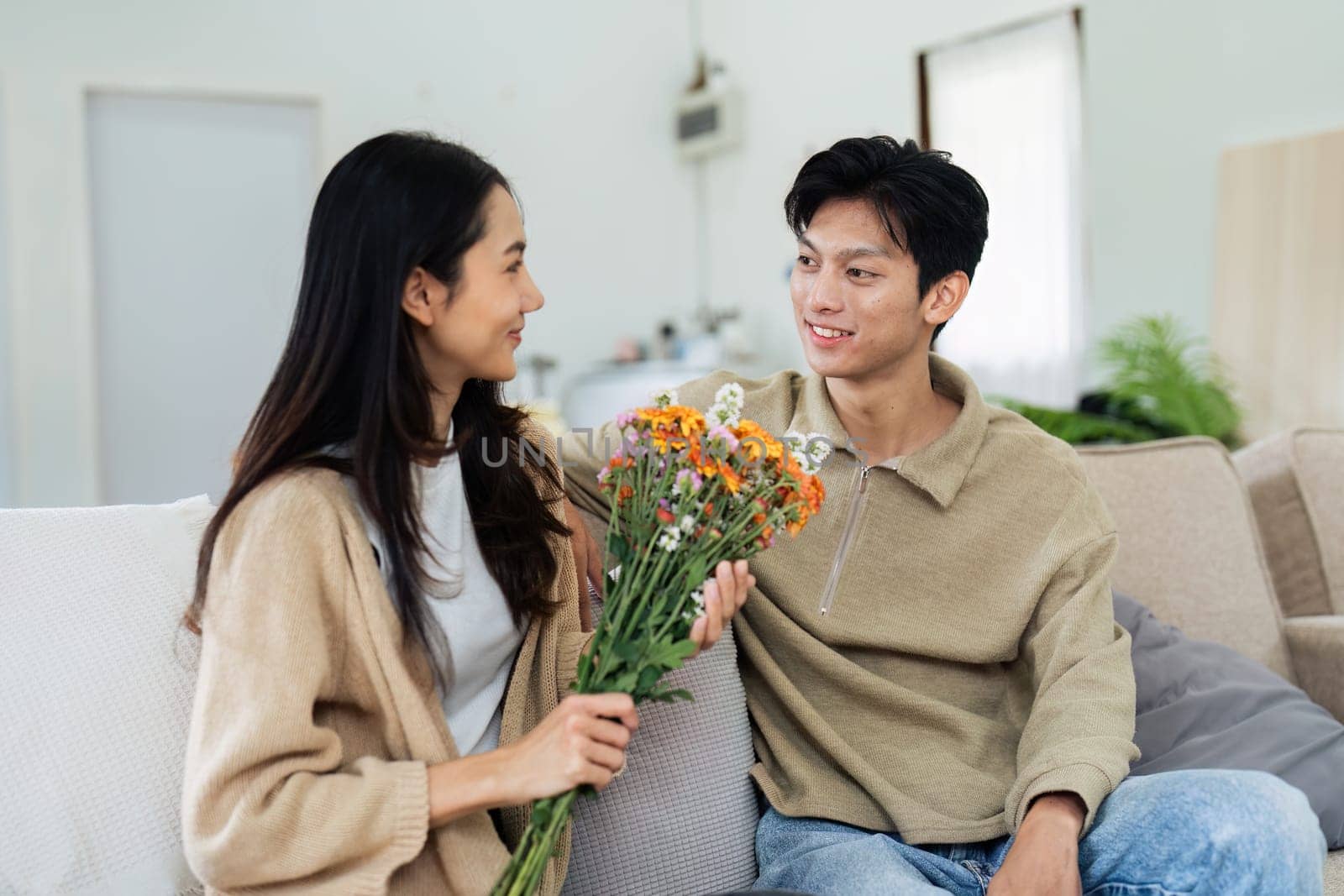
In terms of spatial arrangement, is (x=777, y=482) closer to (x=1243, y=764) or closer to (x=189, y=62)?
(x=1243, y=764)

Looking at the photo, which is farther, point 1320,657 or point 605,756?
point 1320,657

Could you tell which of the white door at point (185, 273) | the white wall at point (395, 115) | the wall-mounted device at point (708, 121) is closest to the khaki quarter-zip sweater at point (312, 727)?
the white wall at point (395, 115)

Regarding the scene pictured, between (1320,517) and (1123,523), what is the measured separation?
0.50m

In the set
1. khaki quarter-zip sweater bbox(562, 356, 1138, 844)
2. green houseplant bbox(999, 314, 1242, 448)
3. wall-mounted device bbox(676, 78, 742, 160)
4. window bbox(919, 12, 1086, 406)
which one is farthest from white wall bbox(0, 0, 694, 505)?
khaki quarter-zip sweater bbox(562, 356, 1138, 844)

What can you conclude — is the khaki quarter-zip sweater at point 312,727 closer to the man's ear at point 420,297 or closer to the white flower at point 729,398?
the man's ear at point 420,297

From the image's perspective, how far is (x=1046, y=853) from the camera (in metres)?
1.46

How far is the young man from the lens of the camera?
1505mm

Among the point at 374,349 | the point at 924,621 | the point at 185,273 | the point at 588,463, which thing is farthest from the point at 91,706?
the point at 185,273

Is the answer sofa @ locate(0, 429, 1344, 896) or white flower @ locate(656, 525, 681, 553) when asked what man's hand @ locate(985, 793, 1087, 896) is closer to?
sofa @ locate(0, 429, 1344, 896)

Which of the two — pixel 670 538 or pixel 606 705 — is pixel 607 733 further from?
pixel 670 538

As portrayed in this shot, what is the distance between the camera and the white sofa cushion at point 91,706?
1.34 metres

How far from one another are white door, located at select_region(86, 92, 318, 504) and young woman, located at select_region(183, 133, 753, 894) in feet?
14.7

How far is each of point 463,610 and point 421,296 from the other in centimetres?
34

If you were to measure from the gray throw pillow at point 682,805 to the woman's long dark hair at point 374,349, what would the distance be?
0.38 m
